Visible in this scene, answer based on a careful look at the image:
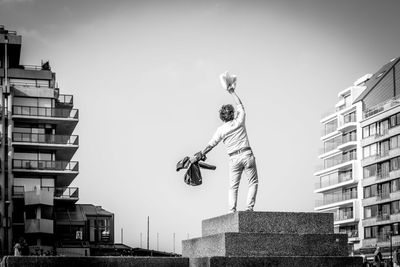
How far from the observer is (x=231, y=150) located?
18.7 m

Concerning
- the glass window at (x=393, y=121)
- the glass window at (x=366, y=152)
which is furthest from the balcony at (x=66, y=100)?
the glass window at (x=366, y=152)

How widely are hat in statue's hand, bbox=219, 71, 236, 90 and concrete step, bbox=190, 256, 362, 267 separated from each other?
4.13 m

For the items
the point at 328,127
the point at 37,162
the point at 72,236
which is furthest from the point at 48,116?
the point at 328,127

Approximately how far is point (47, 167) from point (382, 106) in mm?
36259

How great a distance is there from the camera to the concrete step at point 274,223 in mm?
17750

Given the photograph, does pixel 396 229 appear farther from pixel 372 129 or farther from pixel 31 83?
pixel 31 83

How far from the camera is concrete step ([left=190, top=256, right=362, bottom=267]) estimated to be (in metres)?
17.1

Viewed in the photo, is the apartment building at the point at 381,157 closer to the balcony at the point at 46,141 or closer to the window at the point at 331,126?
the window at the point at 331,126

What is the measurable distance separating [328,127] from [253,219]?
84779mm

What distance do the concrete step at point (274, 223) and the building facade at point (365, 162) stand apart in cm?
5930

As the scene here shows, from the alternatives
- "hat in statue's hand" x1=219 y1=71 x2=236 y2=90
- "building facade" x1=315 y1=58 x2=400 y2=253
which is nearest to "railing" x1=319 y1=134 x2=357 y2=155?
"building facade" x1=315 y1=58 x2=400 y2=253

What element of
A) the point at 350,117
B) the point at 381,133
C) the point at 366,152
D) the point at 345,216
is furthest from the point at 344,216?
the point at 381,133

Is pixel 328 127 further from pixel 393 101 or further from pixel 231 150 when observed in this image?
pixel 231 150

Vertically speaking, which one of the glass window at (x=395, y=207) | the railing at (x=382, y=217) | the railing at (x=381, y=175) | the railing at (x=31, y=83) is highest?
the railing at (x=31, y=83)
